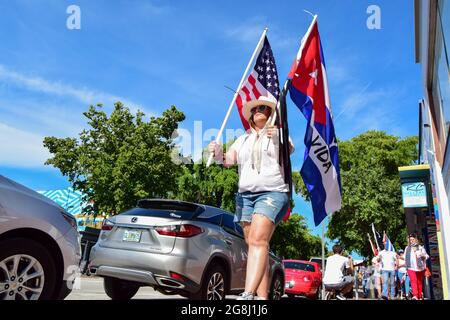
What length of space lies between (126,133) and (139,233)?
25.1 metres

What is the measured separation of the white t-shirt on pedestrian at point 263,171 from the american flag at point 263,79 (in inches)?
124

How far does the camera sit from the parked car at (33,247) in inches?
146

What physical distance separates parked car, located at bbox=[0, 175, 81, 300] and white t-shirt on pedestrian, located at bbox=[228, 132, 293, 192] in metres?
1.90

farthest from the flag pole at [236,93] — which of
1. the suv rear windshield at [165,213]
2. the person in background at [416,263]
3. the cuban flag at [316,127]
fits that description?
the person in background at [416,263]

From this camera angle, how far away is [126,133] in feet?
98.8

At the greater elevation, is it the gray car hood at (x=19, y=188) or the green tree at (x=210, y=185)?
the green tree at (x=210, y=185)

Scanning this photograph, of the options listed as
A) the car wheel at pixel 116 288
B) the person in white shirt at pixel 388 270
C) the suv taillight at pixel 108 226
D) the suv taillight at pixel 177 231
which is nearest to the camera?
the suv taillight at pixel 177 231

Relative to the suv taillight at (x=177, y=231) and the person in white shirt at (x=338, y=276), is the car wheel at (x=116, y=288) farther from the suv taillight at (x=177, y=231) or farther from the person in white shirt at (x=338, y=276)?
the person in white shirt at (x=338, y=276)

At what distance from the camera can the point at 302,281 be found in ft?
56.7

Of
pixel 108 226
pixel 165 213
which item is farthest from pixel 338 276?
pixel 108 226

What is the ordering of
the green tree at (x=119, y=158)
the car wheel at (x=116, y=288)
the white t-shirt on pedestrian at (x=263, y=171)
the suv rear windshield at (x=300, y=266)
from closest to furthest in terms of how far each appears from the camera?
1. the white t-shirt on pedestrian at (x=263, y=171)
2. the car wheel at (x=116, y=288)
3. the suv rear windshield at (x=300, y=266)
4. the green tree at (x=119, y=158)

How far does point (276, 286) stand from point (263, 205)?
15.5 feet
